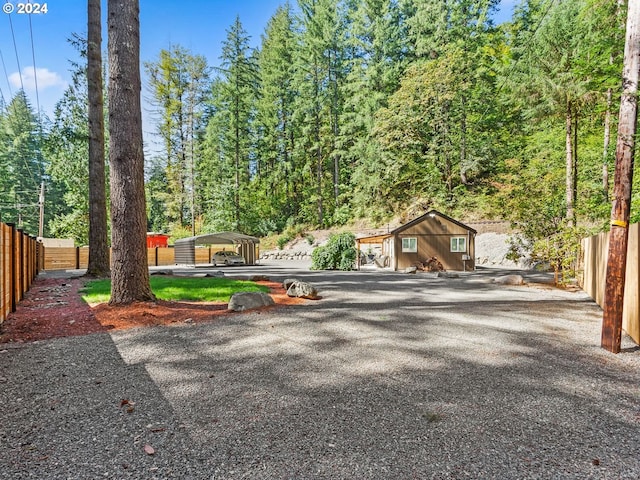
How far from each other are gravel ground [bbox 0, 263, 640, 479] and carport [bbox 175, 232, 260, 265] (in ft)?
61.5

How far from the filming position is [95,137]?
11.6m

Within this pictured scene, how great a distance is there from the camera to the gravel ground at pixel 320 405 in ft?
6.32

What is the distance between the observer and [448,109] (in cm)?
2656

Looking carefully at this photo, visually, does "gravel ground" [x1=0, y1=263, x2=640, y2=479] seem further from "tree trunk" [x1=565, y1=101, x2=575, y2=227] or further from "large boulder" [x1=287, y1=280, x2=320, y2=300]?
"tree trunk" [x1=565, y1=101, x2=575, y2=227]

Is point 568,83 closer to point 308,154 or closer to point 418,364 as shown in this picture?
point 418,364

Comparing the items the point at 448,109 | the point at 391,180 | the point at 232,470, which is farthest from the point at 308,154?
the point at 232,470

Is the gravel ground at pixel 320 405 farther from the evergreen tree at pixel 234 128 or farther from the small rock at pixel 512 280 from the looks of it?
the evergreen tree at pixel 234 128

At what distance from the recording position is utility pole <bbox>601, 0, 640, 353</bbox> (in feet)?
13.1

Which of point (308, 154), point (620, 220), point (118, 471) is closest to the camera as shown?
point (118, 471)

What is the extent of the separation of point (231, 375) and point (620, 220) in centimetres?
440

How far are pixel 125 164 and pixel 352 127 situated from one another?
88.9ft

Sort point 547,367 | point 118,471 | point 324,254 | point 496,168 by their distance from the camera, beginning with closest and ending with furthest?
point 118,471, point 547,367, point 324,254, point 496,168

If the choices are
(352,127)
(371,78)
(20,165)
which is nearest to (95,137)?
(352,127)

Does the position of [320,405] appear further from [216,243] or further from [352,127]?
[352,127]
